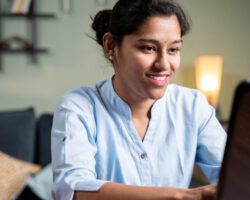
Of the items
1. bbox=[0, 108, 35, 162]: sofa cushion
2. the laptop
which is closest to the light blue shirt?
the laptop

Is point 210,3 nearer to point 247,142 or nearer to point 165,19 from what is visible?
point 165,19

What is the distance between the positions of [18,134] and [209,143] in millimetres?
1644

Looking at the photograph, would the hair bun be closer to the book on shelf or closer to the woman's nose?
the woman's nose

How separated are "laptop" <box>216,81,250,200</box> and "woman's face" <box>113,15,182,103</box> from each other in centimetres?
58

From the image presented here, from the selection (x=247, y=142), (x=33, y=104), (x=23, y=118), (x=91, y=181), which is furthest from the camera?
(x=33, y=104)

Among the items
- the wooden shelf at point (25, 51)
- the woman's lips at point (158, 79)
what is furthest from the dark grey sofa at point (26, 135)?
the woman's lips at point (158, 79)

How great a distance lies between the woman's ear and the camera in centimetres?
123

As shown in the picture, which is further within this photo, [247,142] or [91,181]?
[91,181]

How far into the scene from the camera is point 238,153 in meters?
0.52

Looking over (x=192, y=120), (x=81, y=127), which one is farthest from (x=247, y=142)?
(x=192, y=120)

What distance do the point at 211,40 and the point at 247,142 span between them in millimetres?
2890

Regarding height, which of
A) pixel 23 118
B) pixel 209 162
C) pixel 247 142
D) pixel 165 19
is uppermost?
pixel 165 19

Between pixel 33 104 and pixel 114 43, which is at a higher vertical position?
pixel 114 43

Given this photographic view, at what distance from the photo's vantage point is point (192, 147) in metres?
1.25
